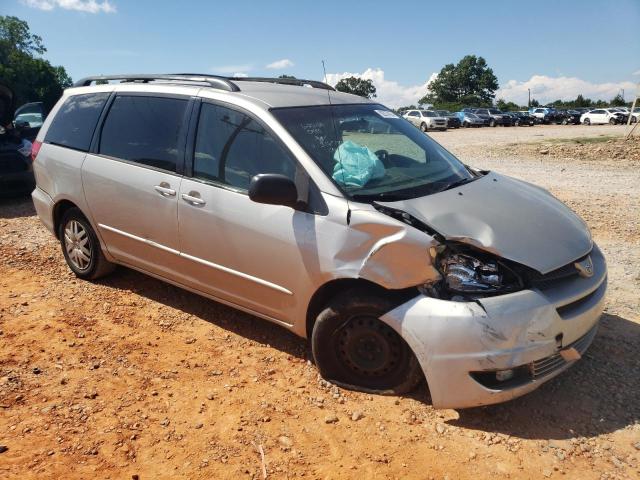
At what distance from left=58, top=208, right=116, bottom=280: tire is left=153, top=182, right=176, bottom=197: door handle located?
3.94 feet

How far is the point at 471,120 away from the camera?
43562mm

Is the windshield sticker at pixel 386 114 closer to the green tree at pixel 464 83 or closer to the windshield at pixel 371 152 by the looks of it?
the windshield at pixel 371 152

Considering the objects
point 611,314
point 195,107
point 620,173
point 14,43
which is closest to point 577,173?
point 620,173

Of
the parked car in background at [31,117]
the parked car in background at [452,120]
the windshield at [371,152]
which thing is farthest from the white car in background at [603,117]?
the windshield at [371,152]

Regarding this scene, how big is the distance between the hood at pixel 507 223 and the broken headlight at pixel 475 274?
91mm

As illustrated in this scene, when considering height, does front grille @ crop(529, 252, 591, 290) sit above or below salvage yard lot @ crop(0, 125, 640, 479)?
above

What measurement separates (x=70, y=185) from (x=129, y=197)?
95cm

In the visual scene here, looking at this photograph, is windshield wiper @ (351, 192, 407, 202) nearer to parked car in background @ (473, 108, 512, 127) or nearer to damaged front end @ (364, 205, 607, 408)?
damaged front end @ (364, 205, 607, 408)

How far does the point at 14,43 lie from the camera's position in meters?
80.5

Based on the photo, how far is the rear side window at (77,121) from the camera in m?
4.62

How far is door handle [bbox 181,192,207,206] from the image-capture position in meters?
3.63

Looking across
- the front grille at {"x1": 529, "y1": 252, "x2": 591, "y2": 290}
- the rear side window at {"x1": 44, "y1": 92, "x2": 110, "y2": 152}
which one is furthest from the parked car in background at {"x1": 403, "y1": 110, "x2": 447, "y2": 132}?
the front grille at {"x1": 529, "y1": 252, "x2": 591, "y2": 290}

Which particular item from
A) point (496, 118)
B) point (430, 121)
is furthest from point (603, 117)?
point (430, 121)

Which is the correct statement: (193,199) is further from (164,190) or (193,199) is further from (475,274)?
(475,274)
